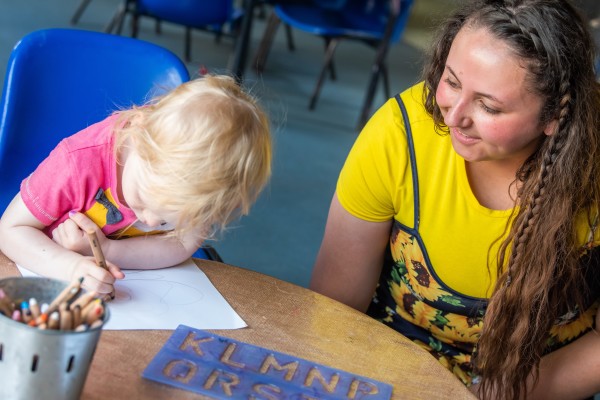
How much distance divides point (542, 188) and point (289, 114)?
3.18 m

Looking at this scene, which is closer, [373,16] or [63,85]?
[63,85]

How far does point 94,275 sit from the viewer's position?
1206 mm

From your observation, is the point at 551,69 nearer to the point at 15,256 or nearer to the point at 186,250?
the point at 186,250

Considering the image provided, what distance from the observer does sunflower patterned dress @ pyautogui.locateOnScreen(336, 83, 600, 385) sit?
60.3 inches

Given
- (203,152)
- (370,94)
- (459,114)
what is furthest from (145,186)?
(370,94)

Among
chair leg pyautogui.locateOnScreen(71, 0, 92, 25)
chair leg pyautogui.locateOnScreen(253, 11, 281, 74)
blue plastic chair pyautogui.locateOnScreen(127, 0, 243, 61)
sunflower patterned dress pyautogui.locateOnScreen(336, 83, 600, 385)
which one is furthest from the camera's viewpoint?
chair leg pyautogui.locateOnScreen(71, 0, 92, 25)

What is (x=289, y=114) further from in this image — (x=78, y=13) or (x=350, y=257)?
(x=350, y=257)

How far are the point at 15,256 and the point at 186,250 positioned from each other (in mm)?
266

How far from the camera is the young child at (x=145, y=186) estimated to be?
3.91 feet

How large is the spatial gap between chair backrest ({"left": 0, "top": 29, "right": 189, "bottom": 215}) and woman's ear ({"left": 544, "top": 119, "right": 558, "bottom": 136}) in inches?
26.6

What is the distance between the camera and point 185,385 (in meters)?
1.09

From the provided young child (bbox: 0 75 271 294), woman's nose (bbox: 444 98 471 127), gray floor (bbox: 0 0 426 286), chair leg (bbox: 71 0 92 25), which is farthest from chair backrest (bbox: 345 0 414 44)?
young child (bbox: 0 75 271 294)

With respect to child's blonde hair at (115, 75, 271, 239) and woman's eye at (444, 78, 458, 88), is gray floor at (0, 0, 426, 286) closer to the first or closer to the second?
child's blonde hair at (115, 75, 271, 239)

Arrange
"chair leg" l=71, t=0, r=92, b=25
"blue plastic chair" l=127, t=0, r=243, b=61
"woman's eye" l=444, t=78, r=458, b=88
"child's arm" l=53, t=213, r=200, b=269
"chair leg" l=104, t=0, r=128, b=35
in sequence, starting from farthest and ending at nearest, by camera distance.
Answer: "chair leg" l=71, t=0, r=92, b=25
"chair leg" l=104, t=0, r=128, b=35
"blue plastic chair" l=127, t=0, r=243, b=61
"woman's eye" l=444, t=78, r=458, b=88
"child's arm" l=53, t=213, r=200, b=269
